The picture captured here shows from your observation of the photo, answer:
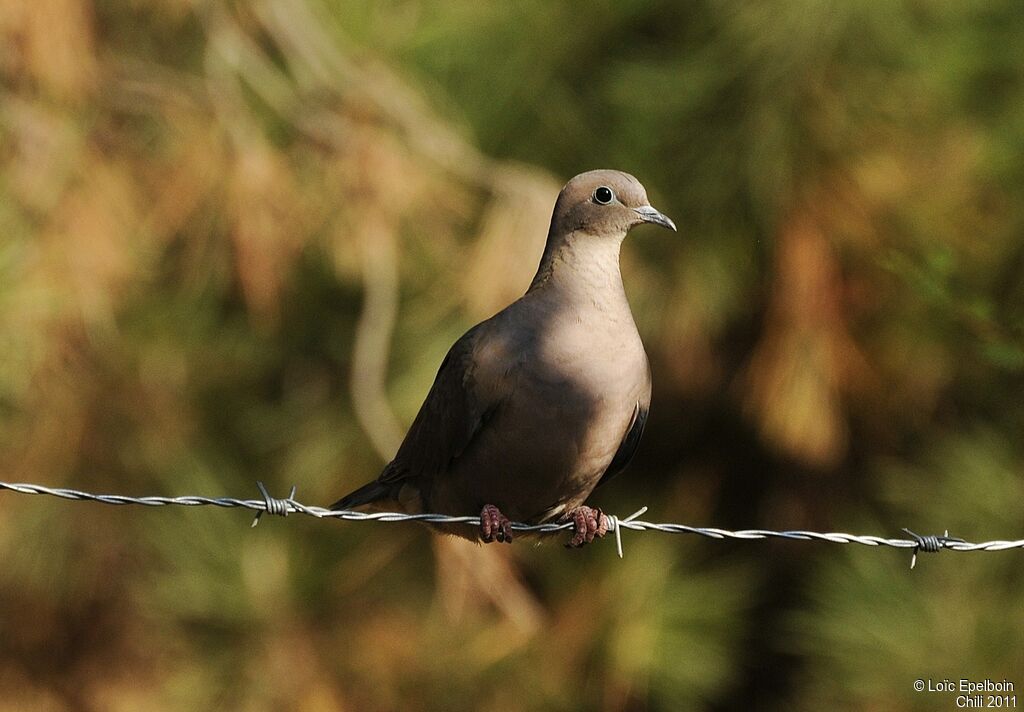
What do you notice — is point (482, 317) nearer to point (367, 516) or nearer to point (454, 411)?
point (454, 411)

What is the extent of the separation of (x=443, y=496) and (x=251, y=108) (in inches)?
81.2

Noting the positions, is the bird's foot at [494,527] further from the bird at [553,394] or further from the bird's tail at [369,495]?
the bird's tail at [369,495]

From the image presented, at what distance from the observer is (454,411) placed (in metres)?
3.19

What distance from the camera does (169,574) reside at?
5.06 meters

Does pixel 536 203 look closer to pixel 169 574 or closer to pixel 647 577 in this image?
pixel 647 577

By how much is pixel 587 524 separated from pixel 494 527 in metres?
0.19

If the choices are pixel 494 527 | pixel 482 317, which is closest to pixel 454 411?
pixel 494 527

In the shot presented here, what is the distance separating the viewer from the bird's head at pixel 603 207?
3.25 meters

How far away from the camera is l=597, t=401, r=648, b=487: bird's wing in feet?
10.3

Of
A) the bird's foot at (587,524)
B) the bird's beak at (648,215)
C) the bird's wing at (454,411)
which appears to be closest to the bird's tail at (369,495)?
the bird's wing at (454,411)

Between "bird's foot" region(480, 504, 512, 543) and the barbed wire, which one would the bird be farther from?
the barbed wire

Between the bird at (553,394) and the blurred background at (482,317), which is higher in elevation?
the blurred background at (482,317)

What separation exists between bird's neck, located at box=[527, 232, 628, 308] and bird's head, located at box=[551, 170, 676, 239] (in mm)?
23

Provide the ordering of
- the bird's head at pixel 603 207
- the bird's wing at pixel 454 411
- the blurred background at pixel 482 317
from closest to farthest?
the bird's wing at pixel 454 411
the bird's head at pixel 603 207
the blurred background at pixel 482 317
